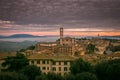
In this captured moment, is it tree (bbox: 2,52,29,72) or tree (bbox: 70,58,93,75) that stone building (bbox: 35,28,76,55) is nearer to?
tree (bbox: 2,52,29,72)

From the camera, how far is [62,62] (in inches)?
443

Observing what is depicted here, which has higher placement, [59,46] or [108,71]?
[59,46]

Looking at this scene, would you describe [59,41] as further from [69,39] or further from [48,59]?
[48,59]

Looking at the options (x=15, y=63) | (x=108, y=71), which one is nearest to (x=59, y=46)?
(x=15, y=63)

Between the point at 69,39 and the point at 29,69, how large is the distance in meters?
14.9

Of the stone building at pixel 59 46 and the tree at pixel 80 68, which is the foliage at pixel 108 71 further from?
the stone building at pixel 59 46

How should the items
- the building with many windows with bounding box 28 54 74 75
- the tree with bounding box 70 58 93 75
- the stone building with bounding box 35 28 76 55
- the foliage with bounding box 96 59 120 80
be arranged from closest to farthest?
the foliage with bounding box 96 59 120 80
the tree with bounding box 70 58 93 75
the building with many windows with bounding box 28 54 74 75
the stone building with bounding box 35 28 76 55

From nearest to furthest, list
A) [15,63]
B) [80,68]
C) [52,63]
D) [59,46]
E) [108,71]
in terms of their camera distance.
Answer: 1. [108,71]
2. [80,68]
3. [15,63]
4. [52,63]
5. [59,46]

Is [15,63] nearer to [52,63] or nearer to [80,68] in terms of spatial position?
[52,63]

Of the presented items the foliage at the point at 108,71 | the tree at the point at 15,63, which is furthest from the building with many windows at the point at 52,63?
the foliage at the point at 108,71

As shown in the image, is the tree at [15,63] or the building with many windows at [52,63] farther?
the building with many windows at [52,63]

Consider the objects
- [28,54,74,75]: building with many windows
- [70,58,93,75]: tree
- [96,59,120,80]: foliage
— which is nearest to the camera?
[96,59,120,80]: foliage

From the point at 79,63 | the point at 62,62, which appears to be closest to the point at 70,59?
the point at 62,62

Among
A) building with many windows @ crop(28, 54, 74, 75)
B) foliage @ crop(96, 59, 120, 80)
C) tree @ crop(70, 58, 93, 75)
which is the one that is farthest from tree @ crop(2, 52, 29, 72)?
foliage @ crop(96, 59, 120, 80)
